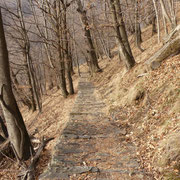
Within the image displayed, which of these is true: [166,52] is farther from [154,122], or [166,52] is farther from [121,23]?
[121,23]

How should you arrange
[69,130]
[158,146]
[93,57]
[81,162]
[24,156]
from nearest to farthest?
[158,146], [81,162], [24,156], [69,130], [93,57]

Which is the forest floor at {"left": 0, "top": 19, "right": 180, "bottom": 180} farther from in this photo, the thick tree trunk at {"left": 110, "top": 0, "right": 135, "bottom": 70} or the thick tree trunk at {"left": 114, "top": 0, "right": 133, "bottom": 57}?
the thick tree trunk at {"left": 114, "top": 0, "right": 133, "bottom": 57}

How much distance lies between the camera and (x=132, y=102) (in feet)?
21.8

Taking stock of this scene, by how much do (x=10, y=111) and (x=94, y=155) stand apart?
281 cm

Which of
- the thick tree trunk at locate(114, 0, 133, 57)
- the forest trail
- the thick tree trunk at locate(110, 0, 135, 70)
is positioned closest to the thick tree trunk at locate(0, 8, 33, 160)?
the forest trail

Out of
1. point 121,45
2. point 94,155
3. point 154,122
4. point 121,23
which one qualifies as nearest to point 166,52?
point 121,45

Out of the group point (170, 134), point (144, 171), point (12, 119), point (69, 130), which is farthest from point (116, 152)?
point (12, 119)

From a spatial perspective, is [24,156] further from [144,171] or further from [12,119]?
[144,171]

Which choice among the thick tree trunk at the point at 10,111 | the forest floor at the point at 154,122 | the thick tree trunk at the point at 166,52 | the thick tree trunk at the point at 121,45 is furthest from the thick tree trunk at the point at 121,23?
the thick tree trunk at the point at 10,111

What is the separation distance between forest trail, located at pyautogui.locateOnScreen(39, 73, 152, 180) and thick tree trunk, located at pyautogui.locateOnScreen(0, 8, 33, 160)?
3.51ft

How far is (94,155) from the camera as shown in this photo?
4355 mm

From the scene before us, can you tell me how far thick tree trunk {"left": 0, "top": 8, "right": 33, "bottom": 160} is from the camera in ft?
14.0

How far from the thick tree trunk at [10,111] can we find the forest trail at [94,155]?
1071 millimetres

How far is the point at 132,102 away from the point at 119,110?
760 millimetres
